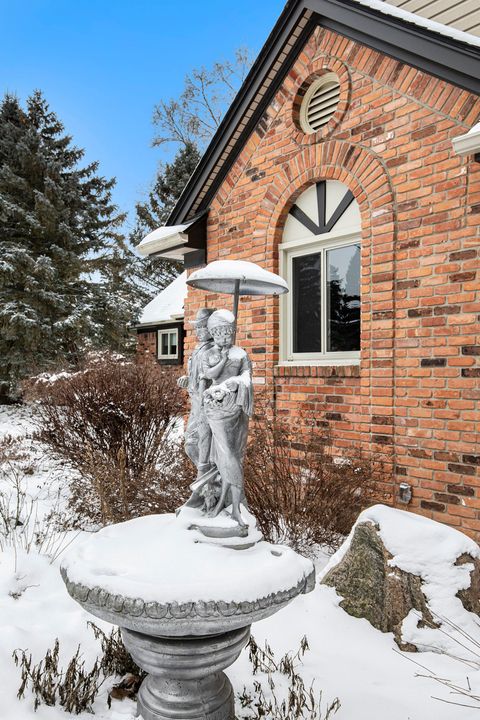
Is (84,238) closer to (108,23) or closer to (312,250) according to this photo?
(312,250)

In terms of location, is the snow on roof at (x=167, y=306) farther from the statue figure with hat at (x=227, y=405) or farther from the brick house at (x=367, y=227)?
the statue figure with hat at (x=227, y=405)

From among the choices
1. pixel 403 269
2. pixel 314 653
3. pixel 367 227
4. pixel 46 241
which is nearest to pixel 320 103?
pixel 367 227

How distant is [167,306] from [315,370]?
40.0ft

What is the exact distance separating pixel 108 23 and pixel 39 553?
50.3 m

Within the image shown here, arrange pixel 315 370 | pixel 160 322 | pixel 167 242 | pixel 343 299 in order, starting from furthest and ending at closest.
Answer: pixel 160 322, pixel 167 242, pixel 343 299, pixel 315 370

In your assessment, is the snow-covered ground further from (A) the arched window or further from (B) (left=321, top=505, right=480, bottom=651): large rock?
(A) the arched window

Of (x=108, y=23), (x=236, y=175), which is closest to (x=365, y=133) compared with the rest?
(x=236, y=175)

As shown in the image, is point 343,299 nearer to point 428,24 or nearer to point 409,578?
point 428,24

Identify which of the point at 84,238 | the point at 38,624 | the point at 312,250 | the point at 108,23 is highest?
the point at 108,23

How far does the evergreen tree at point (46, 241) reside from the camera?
1430 cm

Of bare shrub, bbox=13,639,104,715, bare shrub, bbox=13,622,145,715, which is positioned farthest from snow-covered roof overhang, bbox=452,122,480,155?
bare shrub, bbox=13,639,104,715

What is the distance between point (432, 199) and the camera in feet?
15.4

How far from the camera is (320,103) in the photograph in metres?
5.92

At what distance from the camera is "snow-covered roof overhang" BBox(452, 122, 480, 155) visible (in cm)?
374
